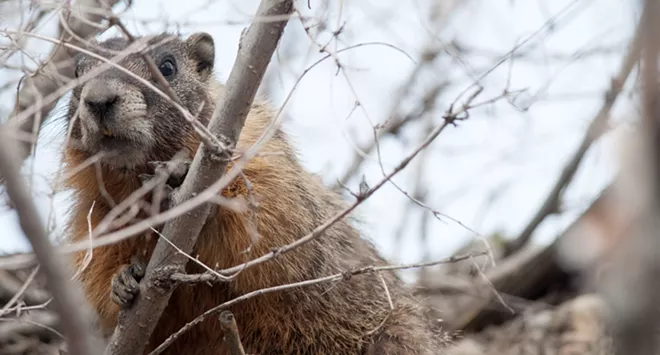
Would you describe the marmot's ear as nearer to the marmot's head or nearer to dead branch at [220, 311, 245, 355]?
the marmot's head

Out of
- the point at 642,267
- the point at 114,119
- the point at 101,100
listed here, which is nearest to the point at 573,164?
the point at 114,119

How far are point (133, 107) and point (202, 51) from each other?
4.11 ft

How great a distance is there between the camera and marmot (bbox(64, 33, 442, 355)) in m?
4.62

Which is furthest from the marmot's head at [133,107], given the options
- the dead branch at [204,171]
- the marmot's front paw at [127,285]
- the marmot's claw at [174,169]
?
the marmot's front paw at [127,285]

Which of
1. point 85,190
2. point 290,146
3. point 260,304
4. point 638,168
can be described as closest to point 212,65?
point 290,146

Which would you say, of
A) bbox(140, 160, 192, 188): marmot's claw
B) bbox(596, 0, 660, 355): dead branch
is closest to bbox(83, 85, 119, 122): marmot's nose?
bbox(140, 160, 192, 188): marmot's claw

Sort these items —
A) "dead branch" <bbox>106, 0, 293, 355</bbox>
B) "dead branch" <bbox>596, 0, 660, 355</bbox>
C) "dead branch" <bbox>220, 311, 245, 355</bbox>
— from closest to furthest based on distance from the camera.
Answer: "dead branch" <bbox>596, 0, 660, 355</bbox>
"dead branch" <bbox>106, 0, 293, 355</bbox>
"dead branch" <bbox>220, 311, 245, 355</bbox>

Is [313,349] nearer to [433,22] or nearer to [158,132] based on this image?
[158,132]

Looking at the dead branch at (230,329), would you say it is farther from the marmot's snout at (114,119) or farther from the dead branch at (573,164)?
the dead branch at (573,164)

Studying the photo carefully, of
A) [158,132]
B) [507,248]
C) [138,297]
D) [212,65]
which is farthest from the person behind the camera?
[507,248]

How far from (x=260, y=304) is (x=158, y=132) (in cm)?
120

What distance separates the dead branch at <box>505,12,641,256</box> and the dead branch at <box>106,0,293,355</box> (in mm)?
3086

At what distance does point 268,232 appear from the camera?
16.5 feet

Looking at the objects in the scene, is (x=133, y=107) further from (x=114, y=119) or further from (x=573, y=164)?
(x=573, y=164)
